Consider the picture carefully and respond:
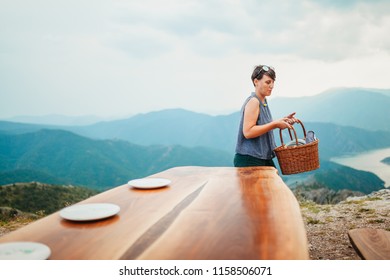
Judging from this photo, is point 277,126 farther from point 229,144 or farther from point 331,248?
point 229,144

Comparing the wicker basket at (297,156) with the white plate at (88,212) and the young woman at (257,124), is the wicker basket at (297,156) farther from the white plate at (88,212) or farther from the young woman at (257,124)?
the white plate at (88,212)

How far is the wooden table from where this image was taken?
3.03ft

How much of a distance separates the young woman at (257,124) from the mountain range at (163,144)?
1124 inches

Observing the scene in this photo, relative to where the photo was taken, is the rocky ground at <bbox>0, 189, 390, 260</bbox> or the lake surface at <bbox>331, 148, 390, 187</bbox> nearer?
the rocky ground at <bbox>0, 189, 390, 260</bbox>

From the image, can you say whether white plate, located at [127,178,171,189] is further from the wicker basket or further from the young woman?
the wicker basket

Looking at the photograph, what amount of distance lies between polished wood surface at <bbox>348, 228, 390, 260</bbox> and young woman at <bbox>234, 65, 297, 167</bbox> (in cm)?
94

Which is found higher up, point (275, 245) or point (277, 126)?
point (277, 126)

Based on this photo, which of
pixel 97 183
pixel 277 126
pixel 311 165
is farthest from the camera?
pixel 97 183

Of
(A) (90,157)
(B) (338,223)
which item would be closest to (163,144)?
(A) (90,157)

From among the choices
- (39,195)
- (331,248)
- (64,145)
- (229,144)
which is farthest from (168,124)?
(331,248)

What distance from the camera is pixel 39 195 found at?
21.6m

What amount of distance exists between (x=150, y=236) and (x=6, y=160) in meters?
91.5

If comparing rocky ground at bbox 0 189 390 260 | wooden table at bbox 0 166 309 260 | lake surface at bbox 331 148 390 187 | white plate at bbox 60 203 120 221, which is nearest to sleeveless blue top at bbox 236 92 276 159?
wooden table at bbox 0 166 309 260

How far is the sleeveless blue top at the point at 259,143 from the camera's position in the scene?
101 inches
